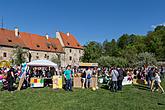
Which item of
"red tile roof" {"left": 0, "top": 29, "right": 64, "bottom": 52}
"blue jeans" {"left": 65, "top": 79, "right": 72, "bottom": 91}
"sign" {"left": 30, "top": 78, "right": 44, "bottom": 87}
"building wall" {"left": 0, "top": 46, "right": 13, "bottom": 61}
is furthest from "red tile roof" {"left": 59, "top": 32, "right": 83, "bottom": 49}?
"blue jeans" {"left": 65, "top": 79, "right": 72, "bottom": 91}

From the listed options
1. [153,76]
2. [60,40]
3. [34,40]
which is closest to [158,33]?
[60,40]

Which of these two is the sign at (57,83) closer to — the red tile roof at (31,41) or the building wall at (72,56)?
the red tile roof at (31,41)

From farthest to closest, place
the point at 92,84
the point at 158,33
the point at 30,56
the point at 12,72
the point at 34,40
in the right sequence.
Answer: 1. the point at 158,33
2. the point at 34,40
3. the point at 30,56
4. the point at 92,84
5. the point at 12,72

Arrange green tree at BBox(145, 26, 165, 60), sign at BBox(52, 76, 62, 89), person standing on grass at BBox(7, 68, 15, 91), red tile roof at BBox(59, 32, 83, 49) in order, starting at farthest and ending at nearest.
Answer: green tree at BBox(145, 26, 165, 60)
red tile roof at BBox(59, 32, 83, 49)
sign at BBox(52, 76, 62, 89)
person standing on grass at BBox(7, 68, 15, 91)

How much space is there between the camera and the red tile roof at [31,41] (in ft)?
210

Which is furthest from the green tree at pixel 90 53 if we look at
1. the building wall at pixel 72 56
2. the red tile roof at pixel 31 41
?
the red tile roof at pixel 31 41

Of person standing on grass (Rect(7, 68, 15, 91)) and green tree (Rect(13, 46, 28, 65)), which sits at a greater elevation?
green tree (Rect(13, 46, 28, 65))

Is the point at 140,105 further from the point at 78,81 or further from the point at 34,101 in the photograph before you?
the point at 78,81

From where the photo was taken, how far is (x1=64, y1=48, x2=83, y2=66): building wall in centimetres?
8004

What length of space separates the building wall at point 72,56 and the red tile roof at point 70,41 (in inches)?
49.4

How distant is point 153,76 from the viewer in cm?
2125

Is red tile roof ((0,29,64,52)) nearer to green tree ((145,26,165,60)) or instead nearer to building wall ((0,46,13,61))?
building wall ((0,46,13,61))

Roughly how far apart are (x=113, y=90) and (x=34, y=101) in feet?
24.9

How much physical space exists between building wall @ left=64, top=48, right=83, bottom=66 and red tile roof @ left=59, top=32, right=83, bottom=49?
4.11 ft
